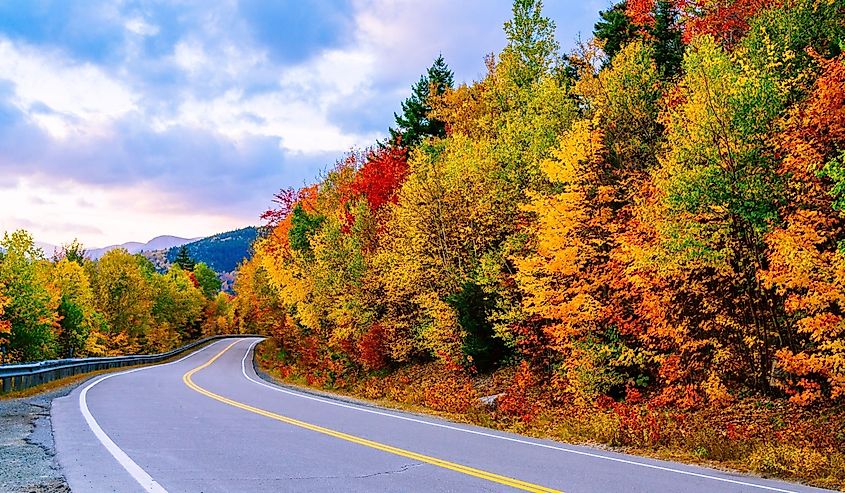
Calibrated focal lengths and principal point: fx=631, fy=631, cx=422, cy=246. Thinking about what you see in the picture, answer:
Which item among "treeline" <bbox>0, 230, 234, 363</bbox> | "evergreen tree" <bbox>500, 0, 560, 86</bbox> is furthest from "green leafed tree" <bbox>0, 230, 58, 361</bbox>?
"evergreen tree" <bbox>500, 0, 560, 86</bbox>

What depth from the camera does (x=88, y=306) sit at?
56188mm

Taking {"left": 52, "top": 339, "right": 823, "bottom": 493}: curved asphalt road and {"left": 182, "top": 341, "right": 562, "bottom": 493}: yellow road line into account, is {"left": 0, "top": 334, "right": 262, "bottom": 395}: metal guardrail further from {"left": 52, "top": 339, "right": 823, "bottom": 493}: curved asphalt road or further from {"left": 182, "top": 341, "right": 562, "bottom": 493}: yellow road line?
{"left": 182, "top": 341, "right": 562, "bottom": 493}: yellow road line

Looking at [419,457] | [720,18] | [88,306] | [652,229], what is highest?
[720,18]

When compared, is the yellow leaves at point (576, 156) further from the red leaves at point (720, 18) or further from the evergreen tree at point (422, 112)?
the evergreen tree at point (422, 112)

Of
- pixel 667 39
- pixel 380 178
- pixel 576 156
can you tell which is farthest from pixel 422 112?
pixel 576 156

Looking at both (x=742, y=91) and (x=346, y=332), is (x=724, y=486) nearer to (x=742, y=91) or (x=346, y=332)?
(x=742, y=91)

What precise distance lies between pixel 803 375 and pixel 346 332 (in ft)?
67.8

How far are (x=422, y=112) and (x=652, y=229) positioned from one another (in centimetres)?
3025

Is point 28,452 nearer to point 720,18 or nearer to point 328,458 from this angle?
point 328,458

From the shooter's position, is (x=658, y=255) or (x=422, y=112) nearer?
(x=658, y=255)

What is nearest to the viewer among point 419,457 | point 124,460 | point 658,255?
point 124,460

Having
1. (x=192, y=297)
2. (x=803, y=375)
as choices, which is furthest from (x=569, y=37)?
(x=192, y=297)

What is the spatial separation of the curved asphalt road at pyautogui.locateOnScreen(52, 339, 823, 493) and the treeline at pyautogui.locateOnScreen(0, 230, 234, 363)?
92.1 ft

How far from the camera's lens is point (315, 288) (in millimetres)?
34281
